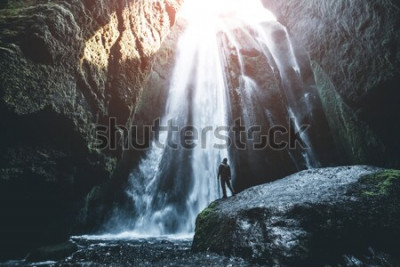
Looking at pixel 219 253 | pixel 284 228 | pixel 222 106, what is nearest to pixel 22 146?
pixel 219 253

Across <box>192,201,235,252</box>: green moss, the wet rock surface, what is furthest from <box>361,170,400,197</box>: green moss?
the wet rock surface

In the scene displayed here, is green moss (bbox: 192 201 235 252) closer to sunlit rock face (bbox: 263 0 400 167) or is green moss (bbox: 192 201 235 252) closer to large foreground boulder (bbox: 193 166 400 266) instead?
large foreground boulder (bbox: 193 166 400 266)

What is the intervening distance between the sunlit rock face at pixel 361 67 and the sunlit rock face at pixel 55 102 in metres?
9.70

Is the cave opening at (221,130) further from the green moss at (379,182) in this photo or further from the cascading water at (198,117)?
the green moss at (379,182)

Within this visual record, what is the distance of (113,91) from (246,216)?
6601 millimetres

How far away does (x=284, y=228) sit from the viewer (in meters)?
5.49

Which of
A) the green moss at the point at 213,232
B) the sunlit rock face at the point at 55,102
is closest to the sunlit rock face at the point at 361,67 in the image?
the green moss at the point at 213,232

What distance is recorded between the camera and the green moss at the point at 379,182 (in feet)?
21.5

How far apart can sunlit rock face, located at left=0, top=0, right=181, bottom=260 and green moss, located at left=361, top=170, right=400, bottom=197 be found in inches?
324

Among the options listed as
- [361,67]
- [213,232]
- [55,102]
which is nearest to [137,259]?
[213,232]

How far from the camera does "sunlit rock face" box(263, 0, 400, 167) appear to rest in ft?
32.4

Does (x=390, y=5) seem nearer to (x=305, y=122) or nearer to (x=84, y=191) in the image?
(x=305, y=122)

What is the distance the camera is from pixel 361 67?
11.6 metres

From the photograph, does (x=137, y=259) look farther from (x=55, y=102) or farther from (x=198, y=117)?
(x=198, y=117)
